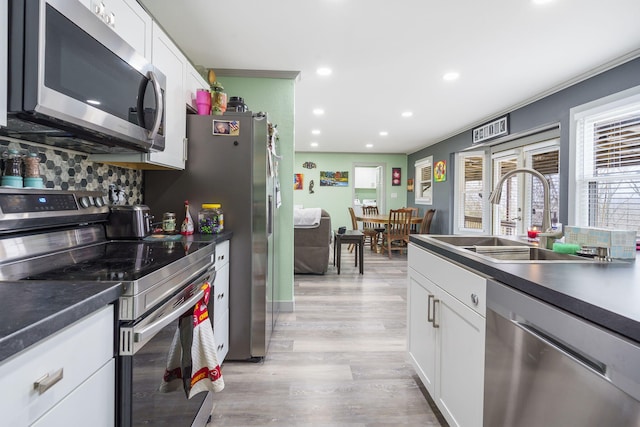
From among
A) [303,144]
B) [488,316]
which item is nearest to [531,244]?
[488,316]

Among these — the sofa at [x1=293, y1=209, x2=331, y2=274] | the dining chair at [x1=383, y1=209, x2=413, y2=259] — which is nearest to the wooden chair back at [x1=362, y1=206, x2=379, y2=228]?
the dining chair at [x1=383, y1=209, x2=413, y2=259]

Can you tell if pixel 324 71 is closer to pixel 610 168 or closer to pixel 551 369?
pixel 610 168

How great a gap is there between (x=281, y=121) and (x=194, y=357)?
2.39m

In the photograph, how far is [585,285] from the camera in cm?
86

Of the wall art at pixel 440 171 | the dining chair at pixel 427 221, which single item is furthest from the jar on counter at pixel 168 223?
the wall art at pixel 440 171

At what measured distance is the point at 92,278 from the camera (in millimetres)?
938

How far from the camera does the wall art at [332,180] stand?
27.9ft

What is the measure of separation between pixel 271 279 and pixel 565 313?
2128 mm

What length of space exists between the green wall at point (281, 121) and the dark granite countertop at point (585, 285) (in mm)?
2066

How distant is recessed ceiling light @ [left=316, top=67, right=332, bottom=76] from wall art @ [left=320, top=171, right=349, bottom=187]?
17.4ft

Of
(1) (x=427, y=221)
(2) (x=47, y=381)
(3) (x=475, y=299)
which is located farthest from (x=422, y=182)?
(2) (x=47, y=381)

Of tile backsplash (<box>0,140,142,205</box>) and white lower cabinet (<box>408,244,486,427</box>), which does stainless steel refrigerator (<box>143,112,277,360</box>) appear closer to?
tile backsplash (<box>0,140,142,205</box>)

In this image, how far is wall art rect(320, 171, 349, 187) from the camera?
8.49m

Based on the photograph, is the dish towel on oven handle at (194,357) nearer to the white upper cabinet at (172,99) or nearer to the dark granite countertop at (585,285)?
the white upper cabinet at (172,99)
